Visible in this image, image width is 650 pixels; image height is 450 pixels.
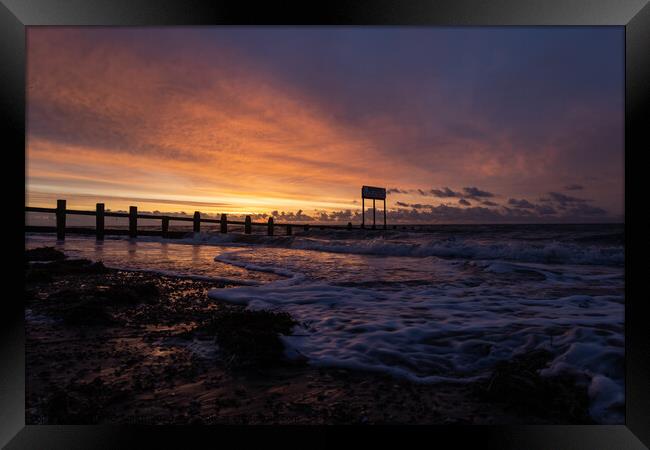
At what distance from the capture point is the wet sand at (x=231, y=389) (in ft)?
5.99

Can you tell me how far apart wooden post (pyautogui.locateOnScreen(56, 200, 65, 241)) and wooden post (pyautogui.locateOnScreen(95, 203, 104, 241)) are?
1.22m

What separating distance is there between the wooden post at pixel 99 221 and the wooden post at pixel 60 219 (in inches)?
48.2

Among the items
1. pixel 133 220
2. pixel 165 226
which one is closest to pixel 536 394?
pixel 133 220

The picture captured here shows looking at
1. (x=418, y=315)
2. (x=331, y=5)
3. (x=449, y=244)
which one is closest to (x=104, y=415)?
(x=331, y=5)

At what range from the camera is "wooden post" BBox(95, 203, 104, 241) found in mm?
14906

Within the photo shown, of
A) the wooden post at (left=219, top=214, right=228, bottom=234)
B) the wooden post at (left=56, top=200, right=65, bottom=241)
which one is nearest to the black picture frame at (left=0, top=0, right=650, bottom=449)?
the wooden post at (left=56, top=200, right=65, bottom=241)

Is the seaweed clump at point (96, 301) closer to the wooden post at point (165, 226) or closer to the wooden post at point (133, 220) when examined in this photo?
the wooden post at point (133, 220)

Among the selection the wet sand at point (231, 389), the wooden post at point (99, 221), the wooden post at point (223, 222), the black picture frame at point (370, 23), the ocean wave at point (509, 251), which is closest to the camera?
the wet sand at point (231, 389)

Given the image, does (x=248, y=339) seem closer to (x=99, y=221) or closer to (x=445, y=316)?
(x=445, y=316)

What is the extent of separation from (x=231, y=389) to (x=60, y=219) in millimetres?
15668

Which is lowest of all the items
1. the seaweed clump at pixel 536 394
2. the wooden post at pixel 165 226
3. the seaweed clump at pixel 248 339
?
the seaweed clump at pixel 536 394

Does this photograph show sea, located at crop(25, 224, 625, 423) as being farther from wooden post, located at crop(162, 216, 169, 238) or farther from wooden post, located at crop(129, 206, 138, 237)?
wooden post, located at crop(162, 216, 169, 238)

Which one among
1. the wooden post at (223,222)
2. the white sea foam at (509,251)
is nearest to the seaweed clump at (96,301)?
the white sea foam at (509,251)

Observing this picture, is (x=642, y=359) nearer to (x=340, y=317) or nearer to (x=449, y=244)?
(x=340, y=317)
